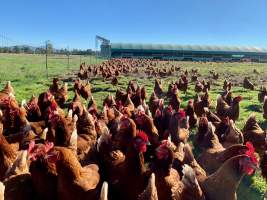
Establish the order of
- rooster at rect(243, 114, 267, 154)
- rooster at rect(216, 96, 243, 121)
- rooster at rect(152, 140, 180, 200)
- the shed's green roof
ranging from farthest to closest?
the shed's green roof → rooster at rect(216, 96, 243, 121) → rooster at rect(243, 114, 267, 154) → rooster at rect(152, 140, 180, 200)

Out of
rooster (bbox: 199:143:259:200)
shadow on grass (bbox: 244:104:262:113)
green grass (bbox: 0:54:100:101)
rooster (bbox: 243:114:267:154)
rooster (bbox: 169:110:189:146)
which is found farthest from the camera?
green grass (bbox: 0:54:100:101)

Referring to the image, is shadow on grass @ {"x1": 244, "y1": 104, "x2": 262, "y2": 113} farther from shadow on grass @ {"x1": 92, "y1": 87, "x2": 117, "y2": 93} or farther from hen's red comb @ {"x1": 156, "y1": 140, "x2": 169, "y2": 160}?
hen's red comb @ {"x1": 156, "y1": 140, "x2": 169, "y2": 160}

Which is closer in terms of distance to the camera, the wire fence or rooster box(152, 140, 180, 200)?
rooster box(152, 140, 180, 200)

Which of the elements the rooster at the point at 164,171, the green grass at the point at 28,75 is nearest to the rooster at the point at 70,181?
the rooster at the point at 164,171

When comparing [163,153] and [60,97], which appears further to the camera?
[60,97]

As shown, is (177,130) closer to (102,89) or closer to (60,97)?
(60,97)

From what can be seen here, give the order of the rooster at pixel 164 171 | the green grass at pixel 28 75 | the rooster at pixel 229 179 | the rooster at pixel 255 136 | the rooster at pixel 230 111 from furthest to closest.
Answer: the green grass at pixel 28 75, the rooster at pixel 230 111, the rooster at pixel 255 136, the rooster at pixel 164 171, the rooster at pixel 229 179

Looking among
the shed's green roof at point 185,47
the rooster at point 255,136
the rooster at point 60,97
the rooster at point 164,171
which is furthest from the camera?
the shed's green roof at point 185,47

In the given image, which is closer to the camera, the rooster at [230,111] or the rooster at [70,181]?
the rooster at [70,181]

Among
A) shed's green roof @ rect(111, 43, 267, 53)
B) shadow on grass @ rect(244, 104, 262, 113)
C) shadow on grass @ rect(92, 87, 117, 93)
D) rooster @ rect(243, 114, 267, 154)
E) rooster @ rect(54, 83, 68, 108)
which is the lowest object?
shadow on grass @ rect(244, 104, 262, 113)

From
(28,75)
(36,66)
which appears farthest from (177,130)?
(36,66)

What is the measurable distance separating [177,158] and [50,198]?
151cm

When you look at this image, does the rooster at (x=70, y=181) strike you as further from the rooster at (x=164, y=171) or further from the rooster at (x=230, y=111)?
the rooster at (x=230, y=111)

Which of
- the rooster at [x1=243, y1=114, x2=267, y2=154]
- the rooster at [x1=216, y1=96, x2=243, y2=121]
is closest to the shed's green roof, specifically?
the rooster at [x1=216, y1=96, x2=243, y2=121]
